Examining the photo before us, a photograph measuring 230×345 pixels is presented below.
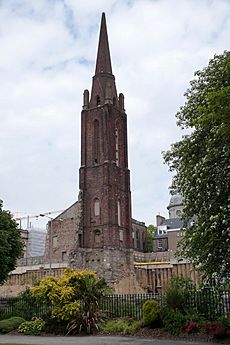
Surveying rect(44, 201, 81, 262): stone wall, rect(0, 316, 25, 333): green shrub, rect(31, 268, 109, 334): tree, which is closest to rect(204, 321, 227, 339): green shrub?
rect(31, 268, 109, 334): tree

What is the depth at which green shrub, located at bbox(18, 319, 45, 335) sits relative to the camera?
22234 millimetres

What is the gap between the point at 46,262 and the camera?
6738 centimetres

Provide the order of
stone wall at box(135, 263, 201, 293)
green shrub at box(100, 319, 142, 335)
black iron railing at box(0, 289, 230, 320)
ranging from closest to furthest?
green shrub at box(100, 319, 142, 335) → black iron railing at box(0, 289, 230, 320) → stone wall at box(135, 263, 201, 293)

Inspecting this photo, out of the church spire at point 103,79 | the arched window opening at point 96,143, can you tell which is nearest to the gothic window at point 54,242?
the arched window opening at point 96,143

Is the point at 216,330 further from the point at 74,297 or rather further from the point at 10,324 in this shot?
the point at 10,324

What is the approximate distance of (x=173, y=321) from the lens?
2027cm

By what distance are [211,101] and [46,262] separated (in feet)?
188

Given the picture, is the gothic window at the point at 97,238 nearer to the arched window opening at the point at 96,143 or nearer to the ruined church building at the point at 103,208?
the ruined church building at the point at 103,208

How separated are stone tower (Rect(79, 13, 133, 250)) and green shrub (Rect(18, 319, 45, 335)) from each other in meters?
40.0

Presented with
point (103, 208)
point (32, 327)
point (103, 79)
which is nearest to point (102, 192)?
point (103, 208)

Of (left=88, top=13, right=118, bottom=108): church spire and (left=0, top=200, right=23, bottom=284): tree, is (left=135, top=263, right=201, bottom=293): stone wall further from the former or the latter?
(left=88, top=13, right=118, bottom=108): church spire

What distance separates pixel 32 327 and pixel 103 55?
5852cm

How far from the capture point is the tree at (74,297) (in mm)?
21516

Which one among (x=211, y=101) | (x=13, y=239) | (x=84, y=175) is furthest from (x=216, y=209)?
(x=84, y=175)
